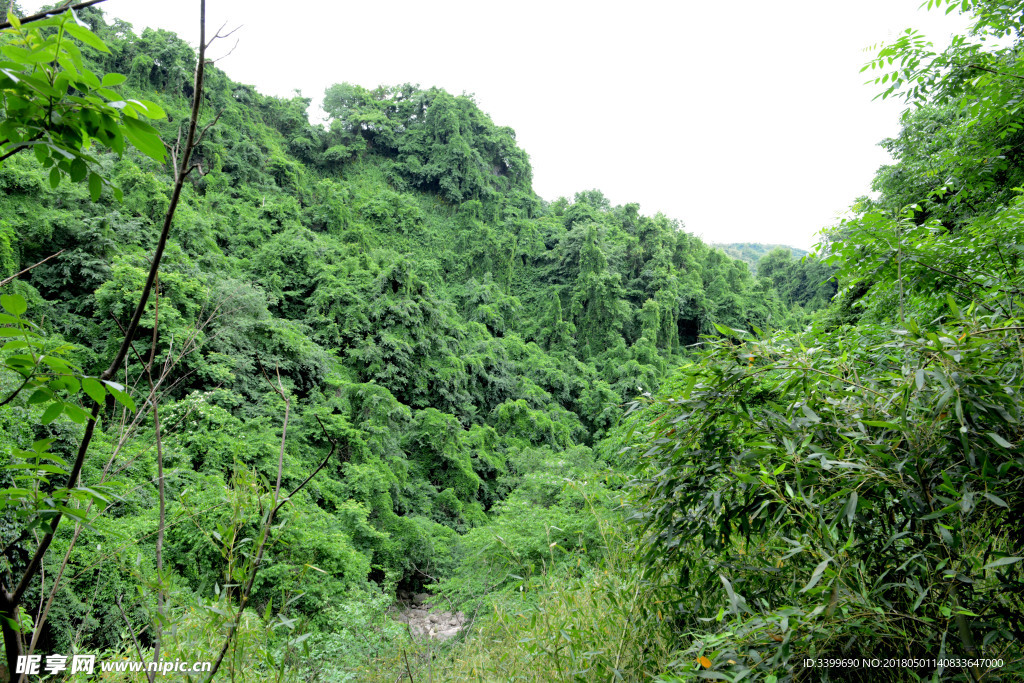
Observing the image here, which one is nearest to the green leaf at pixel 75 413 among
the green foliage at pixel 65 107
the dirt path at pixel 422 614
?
the green foliage at pixel 65 107

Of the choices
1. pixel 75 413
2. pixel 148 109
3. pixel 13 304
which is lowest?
pixel 75 413

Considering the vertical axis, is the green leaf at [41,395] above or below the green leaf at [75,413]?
above

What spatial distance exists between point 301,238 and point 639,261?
1366cm

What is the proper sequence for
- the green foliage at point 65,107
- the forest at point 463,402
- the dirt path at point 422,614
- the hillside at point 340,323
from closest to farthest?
the green foliage at point 65,107 < the forest at point 463,402 < the hillside at point 340,323 < the dirt path at point 422,614

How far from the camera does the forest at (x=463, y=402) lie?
41.2 inches

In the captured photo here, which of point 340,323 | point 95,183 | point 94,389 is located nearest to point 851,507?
point 94,389

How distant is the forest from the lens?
105cm

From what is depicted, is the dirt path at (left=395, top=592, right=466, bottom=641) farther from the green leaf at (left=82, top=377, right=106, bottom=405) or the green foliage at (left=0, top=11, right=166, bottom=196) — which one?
the green foliage at (left=0, top=11, right=166, bottom=196)

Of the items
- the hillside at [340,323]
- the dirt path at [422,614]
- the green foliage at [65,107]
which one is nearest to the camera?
the green foliage at [65,107]

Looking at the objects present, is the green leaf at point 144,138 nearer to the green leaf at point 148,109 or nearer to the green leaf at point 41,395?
the green leaf at point 148,109

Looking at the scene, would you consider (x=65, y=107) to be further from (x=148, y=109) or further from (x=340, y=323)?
(x=340, y=323)

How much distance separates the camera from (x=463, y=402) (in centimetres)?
1291

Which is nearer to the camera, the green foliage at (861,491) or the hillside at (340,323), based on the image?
the green foliage at (861,491)

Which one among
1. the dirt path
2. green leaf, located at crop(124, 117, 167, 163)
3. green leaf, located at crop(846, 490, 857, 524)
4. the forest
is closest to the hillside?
the forest
